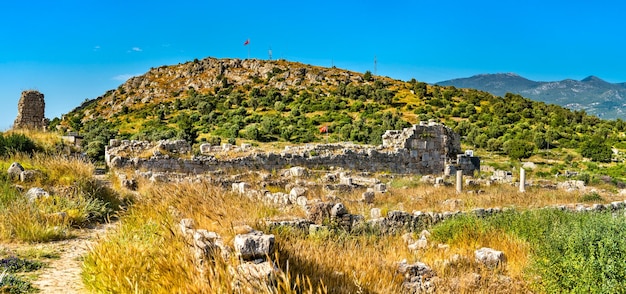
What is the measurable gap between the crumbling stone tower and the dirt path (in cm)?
2161

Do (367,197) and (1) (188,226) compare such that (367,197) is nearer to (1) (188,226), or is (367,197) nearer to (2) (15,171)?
(1) (188,226)

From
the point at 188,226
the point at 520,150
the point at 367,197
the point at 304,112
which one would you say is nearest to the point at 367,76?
the point at 304,112

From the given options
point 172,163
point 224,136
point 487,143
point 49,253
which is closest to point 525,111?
point 487,143

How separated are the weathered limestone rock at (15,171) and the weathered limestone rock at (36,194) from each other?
1.18 meters

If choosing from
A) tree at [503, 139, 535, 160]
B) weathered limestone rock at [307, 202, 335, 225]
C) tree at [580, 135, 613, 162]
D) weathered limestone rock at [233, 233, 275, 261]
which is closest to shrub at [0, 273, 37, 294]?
weathered limestone rock at [233, 233, 275, 261]

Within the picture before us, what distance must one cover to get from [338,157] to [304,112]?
31.7 metres

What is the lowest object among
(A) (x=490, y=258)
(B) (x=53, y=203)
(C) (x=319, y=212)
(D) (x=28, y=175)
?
(A) (x=490, y=258)

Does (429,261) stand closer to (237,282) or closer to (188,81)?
(237,282)

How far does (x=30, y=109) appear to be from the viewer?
26359 millimetres

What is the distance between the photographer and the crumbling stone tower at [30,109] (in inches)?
1024

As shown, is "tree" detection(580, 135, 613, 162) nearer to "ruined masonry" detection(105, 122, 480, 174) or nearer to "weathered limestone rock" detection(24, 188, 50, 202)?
"ruined masonry" detection(105, 122, 480, 174)

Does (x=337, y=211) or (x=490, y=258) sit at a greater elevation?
(x=337, y=211)

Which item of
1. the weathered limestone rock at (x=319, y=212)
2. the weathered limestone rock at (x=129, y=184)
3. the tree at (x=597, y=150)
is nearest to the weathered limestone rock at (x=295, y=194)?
the weathered limestone rock at (x=319, y=212)

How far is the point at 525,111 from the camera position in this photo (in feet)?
191
